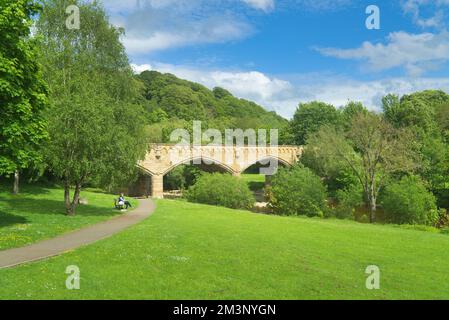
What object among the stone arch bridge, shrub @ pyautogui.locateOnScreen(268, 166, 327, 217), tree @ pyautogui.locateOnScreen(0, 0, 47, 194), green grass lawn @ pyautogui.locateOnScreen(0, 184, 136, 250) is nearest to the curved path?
green grass lawn @ pyautogui.locateOnScreen(0, 184, 136, 250)

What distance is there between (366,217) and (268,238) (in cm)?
2416

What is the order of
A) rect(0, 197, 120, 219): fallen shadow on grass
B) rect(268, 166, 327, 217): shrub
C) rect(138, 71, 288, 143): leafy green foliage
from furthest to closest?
rect(138, 71, 288, 143): leafy green foliage
rect(268, 166, 327, 217): shrub
rect(0, 197, 120, 219): fallen shadow on grass

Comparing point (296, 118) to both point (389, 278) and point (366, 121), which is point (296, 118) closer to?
point (366, 121)

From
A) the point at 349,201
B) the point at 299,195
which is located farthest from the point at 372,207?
the point at 299,195

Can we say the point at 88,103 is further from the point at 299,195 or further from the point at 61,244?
the point at 299,195

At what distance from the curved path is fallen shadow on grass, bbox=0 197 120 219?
3.99 m

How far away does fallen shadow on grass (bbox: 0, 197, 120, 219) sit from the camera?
24.2 m

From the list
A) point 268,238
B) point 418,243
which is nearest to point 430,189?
point 418,243

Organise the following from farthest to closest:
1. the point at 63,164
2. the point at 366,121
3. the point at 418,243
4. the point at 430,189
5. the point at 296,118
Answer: the point at 296,118, the point at 430,189, the point at 366,121, the point at 63,164, the point at 418,243

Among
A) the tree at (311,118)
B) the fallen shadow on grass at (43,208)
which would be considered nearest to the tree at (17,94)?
the fallen shadow on grass at (43,208)

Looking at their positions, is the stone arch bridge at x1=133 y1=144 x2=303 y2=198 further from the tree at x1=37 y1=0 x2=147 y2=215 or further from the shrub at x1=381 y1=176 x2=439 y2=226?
the shrub at x1=381 y1=176 x2=439 y2=226

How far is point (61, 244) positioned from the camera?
1512cm

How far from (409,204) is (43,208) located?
2886 cm
